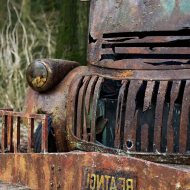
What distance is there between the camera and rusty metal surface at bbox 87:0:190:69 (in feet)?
7.74

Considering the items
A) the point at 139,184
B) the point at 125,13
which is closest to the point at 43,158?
the point at 139,184

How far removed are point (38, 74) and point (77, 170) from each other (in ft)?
3.45

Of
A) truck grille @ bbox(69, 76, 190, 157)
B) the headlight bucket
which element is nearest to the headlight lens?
the headlight bucket

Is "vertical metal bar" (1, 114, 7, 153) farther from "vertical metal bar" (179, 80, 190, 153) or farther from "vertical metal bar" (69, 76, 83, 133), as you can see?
"vertical metal bar" (179, 80, 190, 153)

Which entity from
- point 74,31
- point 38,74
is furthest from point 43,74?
point 74,31

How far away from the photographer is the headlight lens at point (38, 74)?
110 inches

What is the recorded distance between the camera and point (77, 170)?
209 cm

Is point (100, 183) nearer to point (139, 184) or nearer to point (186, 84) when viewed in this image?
point (139, 184)

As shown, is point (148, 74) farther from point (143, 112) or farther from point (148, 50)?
point (143, 112)

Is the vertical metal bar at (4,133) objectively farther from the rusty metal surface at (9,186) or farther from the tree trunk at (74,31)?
the tree trunk at (74,31)

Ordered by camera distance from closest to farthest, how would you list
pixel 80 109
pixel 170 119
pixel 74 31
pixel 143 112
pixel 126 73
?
1. pixel 170 119
2. pixel 143 112
3. pixel 126 73
4. pixel 80 109
5. pixel 74 31

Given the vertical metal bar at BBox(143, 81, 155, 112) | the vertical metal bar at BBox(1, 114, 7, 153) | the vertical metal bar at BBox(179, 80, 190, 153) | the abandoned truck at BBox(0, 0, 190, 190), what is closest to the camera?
the abandoned truck at BBox(0, 0, 190, 190)

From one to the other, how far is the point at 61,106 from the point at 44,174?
2.30 feet

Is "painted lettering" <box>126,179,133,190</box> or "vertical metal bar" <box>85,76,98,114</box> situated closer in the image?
"painted lettering" <box>126,179,133,190</box>
